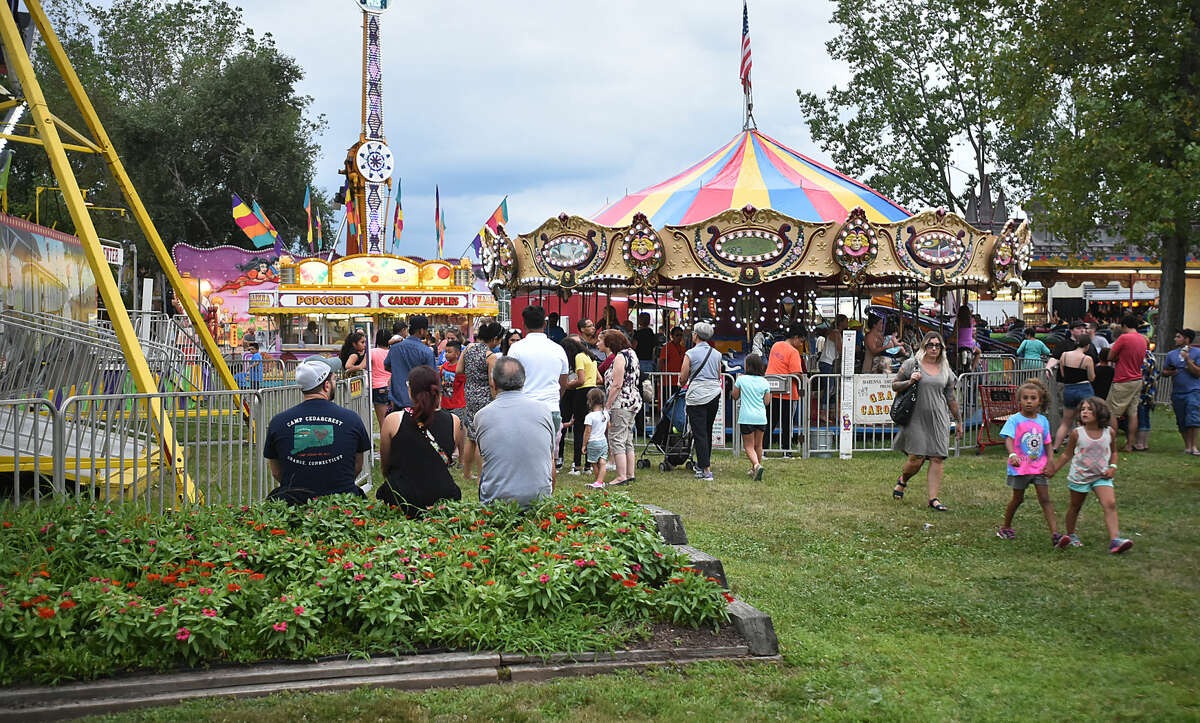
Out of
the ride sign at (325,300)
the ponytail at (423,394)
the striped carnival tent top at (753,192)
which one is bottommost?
the ponytail at (423,394)

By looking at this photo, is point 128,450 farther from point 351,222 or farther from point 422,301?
point 351,222

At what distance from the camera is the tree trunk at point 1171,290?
1980cm

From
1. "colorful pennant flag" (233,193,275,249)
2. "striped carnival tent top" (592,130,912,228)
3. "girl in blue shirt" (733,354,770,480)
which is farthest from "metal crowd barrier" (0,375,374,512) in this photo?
"colorful pennant flag" (233,193,275,249)

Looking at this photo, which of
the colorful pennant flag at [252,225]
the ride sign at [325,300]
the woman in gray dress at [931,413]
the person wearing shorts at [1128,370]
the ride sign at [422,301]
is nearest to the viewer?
the woman in gray dress at [931,413]

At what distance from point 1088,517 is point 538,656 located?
6218 millimetres

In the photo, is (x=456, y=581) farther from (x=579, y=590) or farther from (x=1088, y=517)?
(x=1088, y=517)

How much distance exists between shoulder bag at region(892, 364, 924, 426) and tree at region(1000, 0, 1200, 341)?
33.2ft

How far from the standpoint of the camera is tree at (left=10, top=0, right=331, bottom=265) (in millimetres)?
38625

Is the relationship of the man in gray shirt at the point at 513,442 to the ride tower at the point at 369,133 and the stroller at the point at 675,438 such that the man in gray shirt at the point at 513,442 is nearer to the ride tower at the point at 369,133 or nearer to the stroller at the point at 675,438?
the stroller at the point at 675,438

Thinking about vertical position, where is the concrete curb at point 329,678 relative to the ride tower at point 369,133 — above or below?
below

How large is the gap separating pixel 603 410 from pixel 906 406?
3036 mm

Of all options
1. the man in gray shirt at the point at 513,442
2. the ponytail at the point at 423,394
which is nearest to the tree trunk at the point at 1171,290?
the man in gray shirt at the point at 513,442

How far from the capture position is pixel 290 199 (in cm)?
4244

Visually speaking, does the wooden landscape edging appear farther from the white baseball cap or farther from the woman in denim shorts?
the woman in denim shorts
